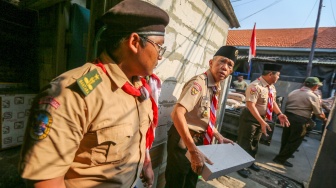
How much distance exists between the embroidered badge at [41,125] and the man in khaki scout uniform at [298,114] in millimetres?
5237

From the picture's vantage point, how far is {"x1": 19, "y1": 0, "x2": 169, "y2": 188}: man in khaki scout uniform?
0.81 m

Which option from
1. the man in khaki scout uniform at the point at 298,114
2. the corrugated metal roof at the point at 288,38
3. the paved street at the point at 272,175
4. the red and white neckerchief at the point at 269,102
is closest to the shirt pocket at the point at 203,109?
the paved street at the point at 272,175

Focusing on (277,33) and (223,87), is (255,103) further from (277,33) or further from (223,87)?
(277,33)

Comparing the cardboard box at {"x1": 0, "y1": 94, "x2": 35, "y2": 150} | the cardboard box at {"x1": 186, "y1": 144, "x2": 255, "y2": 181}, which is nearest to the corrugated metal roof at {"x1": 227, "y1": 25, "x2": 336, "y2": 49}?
the cardboard box at {"x1": 186, "y1": 144, "x2": 255, "y2": 181}

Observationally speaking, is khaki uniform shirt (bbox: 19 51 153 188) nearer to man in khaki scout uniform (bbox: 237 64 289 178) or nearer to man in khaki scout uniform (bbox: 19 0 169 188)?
man in khaki scout uniform (bbox: 19 0 169 188)

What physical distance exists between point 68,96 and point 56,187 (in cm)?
46

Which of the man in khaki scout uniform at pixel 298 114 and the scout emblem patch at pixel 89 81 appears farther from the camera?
the man in khaki scout uniform at pixel 298 114

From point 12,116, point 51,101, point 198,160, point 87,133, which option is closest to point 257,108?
point 198,160

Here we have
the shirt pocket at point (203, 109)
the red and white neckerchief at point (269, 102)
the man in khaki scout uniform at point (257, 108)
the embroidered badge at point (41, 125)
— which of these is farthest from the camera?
the red and white neckerchief at point (269, 102)

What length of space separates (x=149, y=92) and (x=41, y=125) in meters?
0.81

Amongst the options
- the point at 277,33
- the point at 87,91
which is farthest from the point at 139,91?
the point at 277,33

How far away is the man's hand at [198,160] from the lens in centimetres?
174

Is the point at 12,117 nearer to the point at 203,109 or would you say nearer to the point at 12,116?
the point at 12,116

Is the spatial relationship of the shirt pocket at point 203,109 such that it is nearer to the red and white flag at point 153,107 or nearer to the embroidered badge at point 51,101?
the red and white flag at point 153,107
